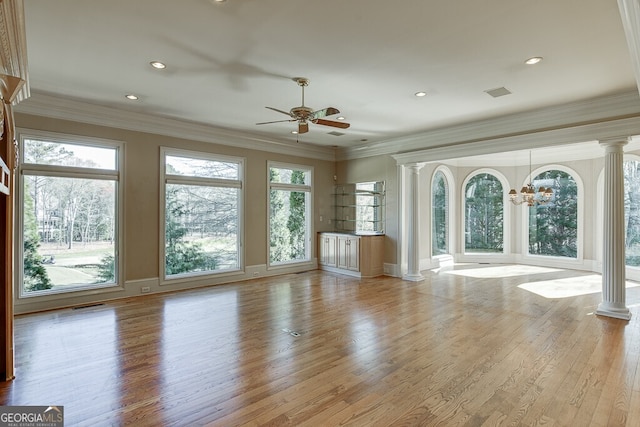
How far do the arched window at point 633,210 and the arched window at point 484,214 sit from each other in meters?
2.67

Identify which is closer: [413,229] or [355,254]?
[413,229]

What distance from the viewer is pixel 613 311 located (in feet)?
14.9

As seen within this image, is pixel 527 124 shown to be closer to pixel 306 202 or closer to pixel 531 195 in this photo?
pixel 531 195

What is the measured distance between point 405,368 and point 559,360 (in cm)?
152

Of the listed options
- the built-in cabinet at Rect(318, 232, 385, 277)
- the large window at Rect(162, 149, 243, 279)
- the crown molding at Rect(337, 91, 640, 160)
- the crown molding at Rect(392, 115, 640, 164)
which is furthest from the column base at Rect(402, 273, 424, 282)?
the large window at Rect(162, 149, 243, 279)

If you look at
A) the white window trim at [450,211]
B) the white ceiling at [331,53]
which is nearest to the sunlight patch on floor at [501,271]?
the white window trim at [450,211]

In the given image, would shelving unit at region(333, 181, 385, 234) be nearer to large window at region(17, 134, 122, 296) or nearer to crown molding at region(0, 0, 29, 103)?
large window at region(17, 134, 122, 296)

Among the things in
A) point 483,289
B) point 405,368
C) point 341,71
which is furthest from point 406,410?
point 483,289

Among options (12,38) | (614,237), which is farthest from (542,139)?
(12,38)

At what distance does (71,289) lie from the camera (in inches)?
200

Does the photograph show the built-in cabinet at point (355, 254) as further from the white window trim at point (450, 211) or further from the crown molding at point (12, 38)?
the crown molding at point (12, 38)

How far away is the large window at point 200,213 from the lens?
20.0 feet

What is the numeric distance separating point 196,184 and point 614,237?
6.76 metres

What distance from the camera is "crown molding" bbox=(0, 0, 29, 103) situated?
2281 mm
